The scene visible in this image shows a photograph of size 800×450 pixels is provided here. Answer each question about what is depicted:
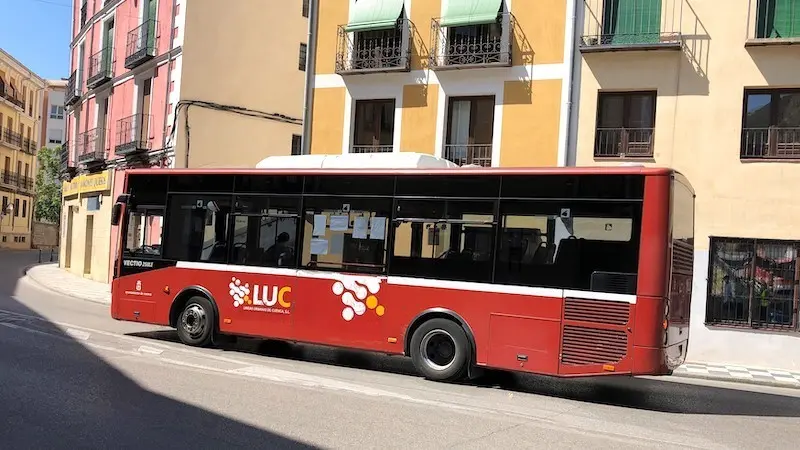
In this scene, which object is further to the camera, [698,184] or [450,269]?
[698,184]

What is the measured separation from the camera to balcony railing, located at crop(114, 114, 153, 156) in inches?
896

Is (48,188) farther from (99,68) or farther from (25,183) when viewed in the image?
(99,68)

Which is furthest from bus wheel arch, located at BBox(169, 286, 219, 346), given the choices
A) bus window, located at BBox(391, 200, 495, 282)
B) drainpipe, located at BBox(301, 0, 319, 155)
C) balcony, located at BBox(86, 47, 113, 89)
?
balcony, located at BBox(86, 47, 113, 89)

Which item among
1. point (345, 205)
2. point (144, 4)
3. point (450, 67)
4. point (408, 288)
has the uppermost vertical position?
point (144, 4)

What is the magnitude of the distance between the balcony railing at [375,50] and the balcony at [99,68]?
12.6 meters

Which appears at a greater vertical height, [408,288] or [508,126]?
[508,126]

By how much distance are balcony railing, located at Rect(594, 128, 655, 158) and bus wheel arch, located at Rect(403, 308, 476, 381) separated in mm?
7495

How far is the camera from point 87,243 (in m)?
27.6

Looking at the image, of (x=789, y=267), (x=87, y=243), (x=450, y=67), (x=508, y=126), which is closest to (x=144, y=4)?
(x=87, y=243)

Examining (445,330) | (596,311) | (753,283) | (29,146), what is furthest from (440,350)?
(29,146)

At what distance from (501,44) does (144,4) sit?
1410cm

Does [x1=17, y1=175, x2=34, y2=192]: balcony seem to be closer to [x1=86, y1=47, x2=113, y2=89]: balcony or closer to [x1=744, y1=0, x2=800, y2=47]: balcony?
[x1=86, y1=47, x2=113, y2=89]: balcony

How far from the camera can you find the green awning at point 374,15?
17.0m

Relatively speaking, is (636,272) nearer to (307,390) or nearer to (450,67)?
(307,390)
